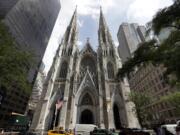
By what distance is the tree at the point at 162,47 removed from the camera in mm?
3795

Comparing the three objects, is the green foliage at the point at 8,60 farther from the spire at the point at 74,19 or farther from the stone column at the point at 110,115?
the spire at the point at 74,19

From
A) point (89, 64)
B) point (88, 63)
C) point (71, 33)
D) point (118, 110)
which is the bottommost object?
point (118, 110)

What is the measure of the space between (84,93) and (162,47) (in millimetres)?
30641

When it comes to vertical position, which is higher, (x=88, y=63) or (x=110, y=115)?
(x=88, y=63)

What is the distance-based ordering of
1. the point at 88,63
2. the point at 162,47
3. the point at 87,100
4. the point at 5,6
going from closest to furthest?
the point at 162,47
the point at 87,100
the point at 5,6
the point at 88,63

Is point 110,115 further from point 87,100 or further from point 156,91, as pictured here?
point 156,91

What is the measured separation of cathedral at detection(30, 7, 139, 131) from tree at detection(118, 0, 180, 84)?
75.4ft

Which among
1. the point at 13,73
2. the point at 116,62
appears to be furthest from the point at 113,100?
the point at 13,73

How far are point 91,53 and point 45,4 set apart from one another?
Answer: 37849mm

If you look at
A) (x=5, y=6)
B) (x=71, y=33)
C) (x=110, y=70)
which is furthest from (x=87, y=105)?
(x=5, y=6)

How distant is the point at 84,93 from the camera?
33.8 m

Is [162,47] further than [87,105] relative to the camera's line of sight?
No

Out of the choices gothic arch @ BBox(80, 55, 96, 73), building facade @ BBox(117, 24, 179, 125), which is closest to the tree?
building facade @ BBox(117, 24, 179, 125)

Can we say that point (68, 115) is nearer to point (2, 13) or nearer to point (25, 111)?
point (2, 13)
